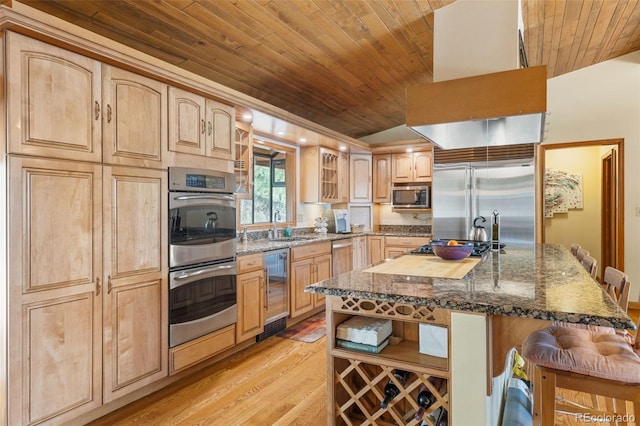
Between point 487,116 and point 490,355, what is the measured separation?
4.36 ft

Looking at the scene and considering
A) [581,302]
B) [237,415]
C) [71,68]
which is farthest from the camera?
[237,415]

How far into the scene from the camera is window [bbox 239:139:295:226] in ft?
14.3

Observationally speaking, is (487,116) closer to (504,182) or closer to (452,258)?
(452,258)

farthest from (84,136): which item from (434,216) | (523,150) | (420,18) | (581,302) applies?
(523,150)

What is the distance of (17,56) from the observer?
1.79 meters

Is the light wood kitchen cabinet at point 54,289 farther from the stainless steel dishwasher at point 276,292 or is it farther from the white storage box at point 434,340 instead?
the white storage box at point 434,340

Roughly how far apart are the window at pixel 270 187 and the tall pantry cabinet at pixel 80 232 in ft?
A: 5.92

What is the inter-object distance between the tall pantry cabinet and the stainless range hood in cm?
175

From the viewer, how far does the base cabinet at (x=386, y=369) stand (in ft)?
5.06

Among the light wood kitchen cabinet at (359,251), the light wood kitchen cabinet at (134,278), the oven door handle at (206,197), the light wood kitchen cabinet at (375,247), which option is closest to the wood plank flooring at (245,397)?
the light wood kitchen cabinet at (134,278)

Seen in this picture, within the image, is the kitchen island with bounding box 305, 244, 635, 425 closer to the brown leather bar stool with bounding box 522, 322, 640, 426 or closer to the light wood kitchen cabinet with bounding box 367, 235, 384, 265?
the brown leather bar stool with bounding box 522, 322, 640, 426

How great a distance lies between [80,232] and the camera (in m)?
2.07

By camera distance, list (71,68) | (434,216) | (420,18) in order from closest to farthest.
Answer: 1. (71,68)
2. (420,18)
3. (434,216)

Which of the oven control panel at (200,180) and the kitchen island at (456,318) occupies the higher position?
the oven control panel at (200,180)
